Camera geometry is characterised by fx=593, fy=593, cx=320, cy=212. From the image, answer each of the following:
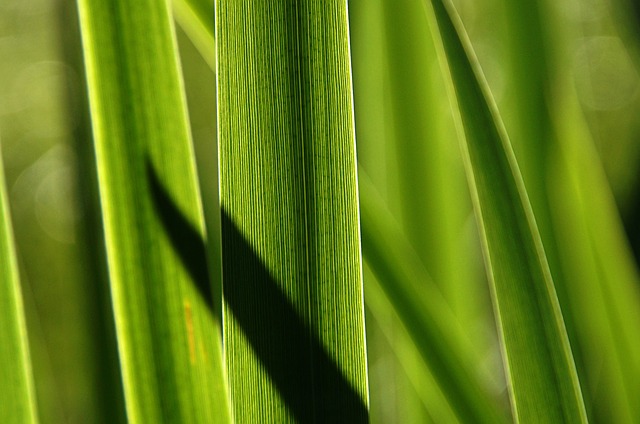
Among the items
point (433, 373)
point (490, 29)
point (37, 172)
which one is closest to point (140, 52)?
point (433, 373)

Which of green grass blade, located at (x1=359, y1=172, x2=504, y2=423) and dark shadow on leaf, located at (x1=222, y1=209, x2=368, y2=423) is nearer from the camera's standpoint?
dark shadow on leaf, located at (x1=222, y1=209, x2=368, y2=423)

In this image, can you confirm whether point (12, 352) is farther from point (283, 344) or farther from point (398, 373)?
point (398, 373)

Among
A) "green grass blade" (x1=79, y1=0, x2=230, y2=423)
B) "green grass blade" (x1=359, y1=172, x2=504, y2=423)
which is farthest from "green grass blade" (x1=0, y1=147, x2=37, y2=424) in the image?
"green grass blade" (x1=359, y1=172, x2=504, y2=423)

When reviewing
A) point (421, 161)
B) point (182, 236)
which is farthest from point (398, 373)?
point (182, 236)

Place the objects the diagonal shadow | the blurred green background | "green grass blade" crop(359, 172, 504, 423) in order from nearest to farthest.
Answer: the diagonal shadow → "green grass blade" crop(359, 172, 504, 423) → the blurred green background

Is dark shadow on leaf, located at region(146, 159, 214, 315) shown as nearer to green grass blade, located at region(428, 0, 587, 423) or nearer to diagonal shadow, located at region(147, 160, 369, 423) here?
diagonal shadow, located at region(147, 160, 369, 423)

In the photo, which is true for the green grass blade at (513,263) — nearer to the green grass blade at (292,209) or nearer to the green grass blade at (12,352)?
the green grass blade at (292,209)
